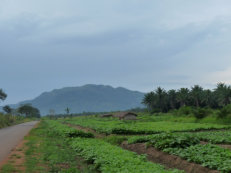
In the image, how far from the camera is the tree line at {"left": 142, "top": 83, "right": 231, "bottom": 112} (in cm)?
8110

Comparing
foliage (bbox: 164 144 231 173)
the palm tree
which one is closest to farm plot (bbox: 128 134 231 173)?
foliage (bbox: 164 144 231 173)

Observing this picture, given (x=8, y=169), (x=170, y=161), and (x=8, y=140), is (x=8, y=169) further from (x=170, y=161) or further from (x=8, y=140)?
(x=8, y=140)

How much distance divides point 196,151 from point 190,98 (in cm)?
8259

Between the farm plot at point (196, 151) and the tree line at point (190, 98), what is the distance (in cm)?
7198

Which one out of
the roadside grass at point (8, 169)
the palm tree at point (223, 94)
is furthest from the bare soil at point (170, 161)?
the palm tree at point (223, 94)

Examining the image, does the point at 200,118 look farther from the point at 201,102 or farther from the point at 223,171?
the point at 201,102

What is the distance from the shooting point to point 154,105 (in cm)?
10569

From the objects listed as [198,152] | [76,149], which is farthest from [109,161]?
[76,149]

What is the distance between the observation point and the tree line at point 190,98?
81.1 metres

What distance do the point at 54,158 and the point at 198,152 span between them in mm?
6918

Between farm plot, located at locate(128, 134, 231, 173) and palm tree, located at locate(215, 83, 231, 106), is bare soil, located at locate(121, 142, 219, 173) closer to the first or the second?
farm plot, located at locate(128, 134, 231, 173)

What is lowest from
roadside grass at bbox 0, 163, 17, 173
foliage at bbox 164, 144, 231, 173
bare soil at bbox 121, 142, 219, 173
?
bare soil at bbox 121, 142, 219, 173

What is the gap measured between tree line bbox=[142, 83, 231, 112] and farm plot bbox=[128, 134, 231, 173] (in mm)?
71976

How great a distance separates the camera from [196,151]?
1116cm
